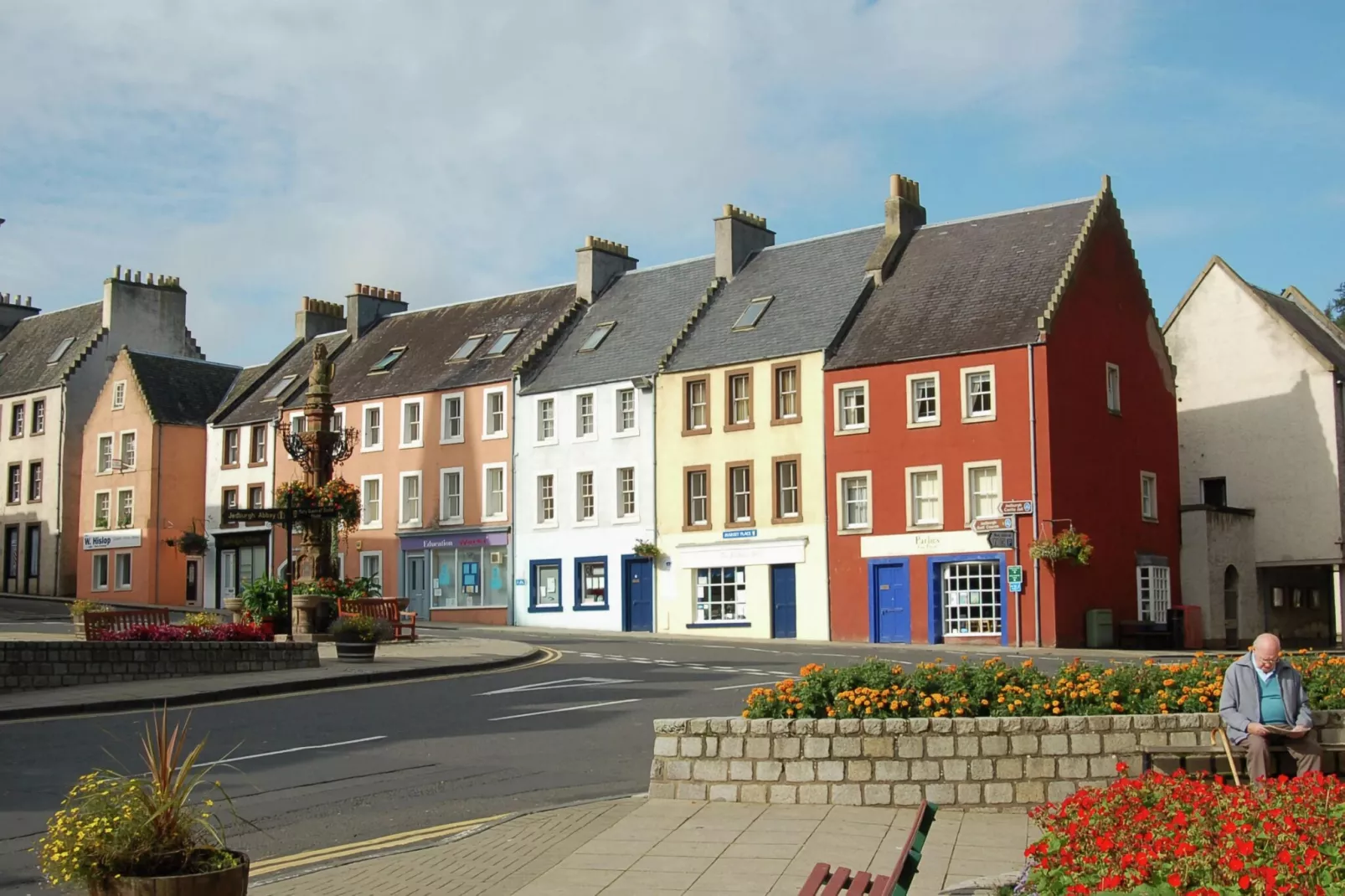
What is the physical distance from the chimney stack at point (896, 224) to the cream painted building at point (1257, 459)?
10.1 meters

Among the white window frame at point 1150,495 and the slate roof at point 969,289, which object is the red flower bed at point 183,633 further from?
the white window frame at point 1150,495

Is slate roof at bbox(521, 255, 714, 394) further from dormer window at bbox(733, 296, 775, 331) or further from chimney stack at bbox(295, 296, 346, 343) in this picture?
chimney stack at bbox(295, 296, 346, 343)

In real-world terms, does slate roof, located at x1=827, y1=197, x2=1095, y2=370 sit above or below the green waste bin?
above

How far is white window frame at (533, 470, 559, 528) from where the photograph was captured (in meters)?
51.0

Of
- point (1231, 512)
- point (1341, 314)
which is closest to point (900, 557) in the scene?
point (1231, 512)

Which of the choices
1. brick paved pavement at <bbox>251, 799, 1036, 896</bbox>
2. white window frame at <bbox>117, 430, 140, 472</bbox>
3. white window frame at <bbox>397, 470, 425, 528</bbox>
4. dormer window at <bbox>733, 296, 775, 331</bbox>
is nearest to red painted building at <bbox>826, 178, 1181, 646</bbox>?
dormer window at <bbox>733, 296, 775, 331</bbox>

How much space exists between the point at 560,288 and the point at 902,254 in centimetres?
1467

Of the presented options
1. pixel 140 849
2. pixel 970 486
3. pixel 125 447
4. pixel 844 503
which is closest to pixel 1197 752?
pixel 140 849

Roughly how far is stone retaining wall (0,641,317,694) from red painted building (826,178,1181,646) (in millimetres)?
19761

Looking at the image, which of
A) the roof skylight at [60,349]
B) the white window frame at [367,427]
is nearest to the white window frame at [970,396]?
the white window frame at [367,427]

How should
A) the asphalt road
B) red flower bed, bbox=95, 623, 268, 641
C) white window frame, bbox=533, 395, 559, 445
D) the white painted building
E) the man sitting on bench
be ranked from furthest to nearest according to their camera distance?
1. white window frame, bbox=533, 395, 559, 445
2. the white painted building
3. red flower bed, bbox=95, 623, 268, 641
4. the asphalt road
5. the man sitting on bench

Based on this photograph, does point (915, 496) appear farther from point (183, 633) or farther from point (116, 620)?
point (116, 620)

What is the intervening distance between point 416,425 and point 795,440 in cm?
1658

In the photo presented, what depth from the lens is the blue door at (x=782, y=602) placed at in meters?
44.6
